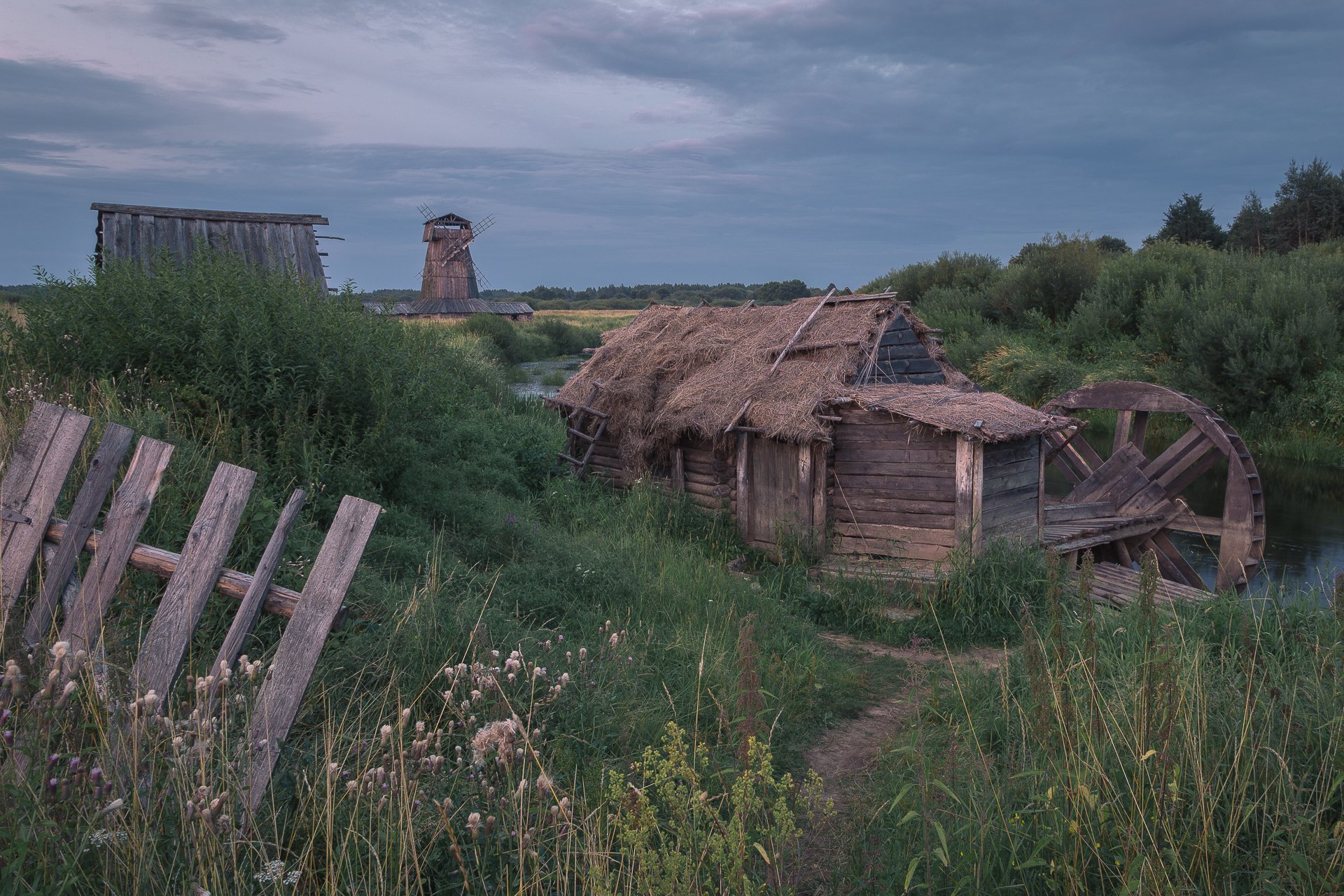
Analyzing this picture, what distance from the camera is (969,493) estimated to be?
10.2 metres

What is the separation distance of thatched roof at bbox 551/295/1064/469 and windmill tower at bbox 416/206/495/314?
136ft

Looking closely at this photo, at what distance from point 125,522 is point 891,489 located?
347 inches

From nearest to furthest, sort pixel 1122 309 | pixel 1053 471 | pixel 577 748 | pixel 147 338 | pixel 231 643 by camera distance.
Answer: pixel 231 643 → pixel 577 748 → pixel 147 338 → pixel 1053 471 → pixel 1122 309

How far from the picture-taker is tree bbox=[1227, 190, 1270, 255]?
41812 mm

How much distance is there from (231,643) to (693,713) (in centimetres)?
293

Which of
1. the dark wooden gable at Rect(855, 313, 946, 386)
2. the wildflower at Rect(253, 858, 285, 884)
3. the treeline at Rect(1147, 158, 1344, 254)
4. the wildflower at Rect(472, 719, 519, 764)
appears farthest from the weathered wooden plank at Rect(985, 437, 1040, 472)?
the treeline at Rect(1147, 158, 1344, 254)

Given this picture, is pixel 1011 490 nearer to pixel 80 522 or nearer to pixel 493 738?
pixel 493 738

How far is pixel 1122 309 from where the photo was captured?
98.2ft

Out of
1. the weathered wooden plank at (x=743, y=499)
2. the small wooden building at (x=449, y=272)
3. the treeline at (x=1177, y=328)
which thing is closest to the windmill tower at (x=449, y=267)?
the small wooden building at (x=449, y=272)

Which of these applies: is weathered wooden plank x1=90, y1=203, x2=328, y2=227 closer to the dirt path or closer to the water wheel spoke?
the dirt path

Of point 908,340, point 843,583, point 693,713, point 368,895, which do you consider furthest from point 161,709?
point 908,340

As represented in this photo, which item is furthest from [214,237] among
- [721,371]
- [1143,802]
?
[1143,802]

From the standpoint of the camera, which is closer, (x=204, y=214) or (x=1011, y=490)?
(x=1011, y=490)

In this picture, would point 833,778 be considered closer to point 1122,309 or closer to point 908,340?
point 908,340
